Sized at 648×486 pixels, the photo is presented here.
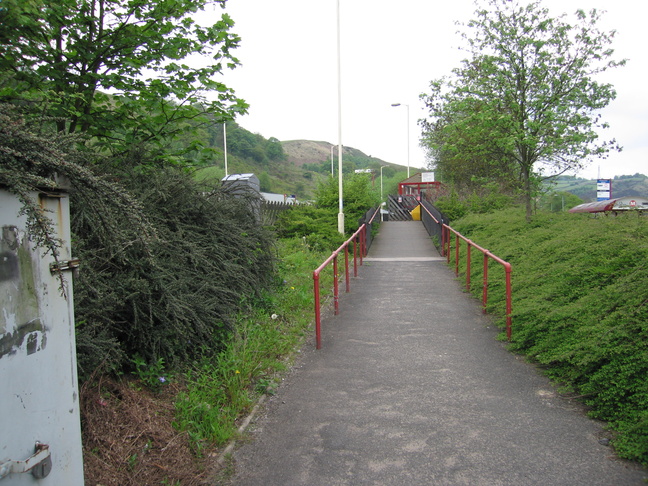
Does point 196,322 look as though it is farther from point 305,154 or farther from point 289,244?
point 305,154

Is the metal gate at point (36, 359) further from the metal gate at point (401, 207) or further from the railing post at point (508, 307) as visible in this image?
the metal gate at point (401, 207)

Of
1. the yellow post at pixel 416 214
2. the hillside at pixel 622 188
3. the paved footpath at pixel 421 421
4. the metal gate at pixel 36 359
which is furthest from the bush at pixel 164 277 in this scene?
the hillside at pixel 622 188

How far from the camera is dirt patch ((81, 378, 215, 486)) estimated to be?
2863 millimetres

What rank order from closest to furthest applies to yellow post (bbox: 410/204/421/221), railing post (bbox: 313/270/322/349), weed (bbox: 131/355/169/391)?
weed (bbox: 131/355/169/391) < railing post (bbox: 313/270/322/349) < yellow post (bbox: 410/204/421/221)

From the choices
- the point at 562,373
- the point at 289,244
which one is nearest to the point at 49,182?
the point at 562,373

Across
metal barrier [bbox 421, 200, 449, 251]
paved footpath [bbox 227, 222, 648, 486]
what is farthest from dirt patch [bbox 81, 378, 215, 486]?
metal barrier [bbox 421, 200, 449, 251]

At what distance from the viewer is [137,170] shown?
16.0ft

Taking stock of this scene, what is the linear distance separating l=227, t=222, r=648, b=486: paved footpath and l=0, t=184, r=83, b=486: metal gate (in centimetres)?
137

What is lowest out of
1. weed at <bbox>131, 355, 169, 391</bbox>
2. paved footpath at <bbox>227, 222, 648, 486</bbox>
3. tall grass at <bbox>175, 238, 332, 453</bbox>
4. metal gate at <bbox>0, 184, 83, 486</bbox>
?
paved footpath at <bbox>227, 222, 648, 486</bbox>

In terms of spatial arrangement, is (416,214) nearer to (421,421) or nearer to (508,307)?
(508,307)

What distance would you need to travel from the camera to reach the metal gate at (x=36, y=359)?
5.85 feet

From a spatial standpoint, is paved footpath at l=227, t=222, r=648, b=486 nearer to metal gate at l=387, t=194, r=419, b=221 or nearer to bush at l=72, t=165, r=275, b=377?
bush at l=72, t=165, r=275, b=377

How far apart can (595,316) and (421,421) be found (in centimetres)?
187

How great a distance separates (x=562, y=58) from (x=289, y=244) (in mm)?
7776
